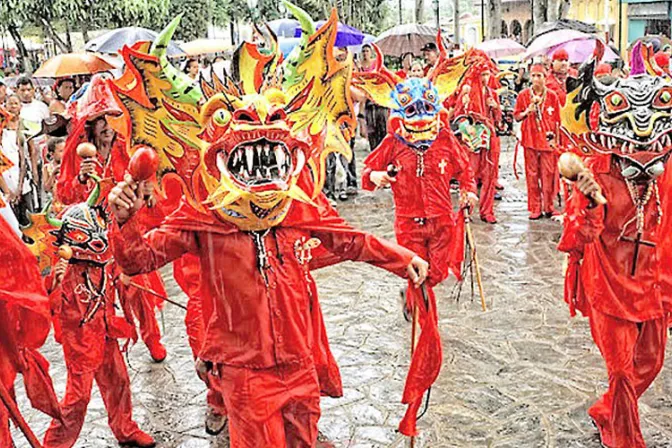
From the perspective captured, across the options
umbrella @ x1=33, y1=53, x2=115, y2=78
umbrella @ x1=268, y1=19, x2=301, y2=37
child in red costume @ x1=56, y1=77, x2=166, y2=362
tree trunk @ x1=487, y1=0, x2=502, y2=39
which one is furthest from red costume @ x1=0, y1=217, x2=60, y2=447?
tree trunk @ x1=487, y1=0, x2=502, y2=39

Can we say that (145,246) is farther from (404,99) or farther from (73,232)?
(404,99)

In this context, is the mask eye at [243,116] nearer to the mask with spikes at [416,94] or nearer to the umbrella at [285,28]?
the mask with spikes at [416,94]

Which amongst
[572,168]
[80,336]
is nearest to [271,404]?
[80,336]

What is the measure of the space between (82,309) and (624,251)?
10.6ft

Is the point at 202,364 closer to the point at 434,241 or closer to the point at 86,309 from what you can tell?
the point at 86,309

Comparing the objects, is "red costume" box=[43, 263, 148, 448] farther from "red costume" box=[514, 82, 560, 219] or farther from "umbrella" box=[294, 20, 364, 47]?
"umbrella" box=[294, 20, 364, 47]

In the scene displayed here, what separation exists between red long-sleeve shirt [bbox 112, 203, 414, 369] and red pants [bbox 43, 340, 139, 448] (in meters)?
1.31

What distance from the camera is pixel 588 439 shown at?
515 cm

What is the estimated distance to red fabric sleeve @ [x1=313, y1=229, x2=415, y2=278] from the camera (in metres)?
3.93

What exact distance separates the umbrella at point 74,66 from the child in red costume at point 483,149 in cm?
481

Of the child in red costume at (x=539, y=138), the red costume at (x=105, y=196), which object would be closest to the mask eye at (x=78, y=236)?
the red costume at (x=105, y=196)

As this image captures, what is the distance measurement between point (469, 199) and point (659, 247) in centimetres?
223

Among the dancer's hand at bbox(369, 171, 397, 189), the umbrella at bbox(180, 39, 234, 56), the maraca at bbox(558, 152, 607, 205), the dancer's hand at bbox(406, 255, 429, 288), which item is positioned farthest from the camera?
the umbrella at bbox(180, 39, 234, 56)

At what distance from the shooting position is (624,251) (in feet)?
15.4
